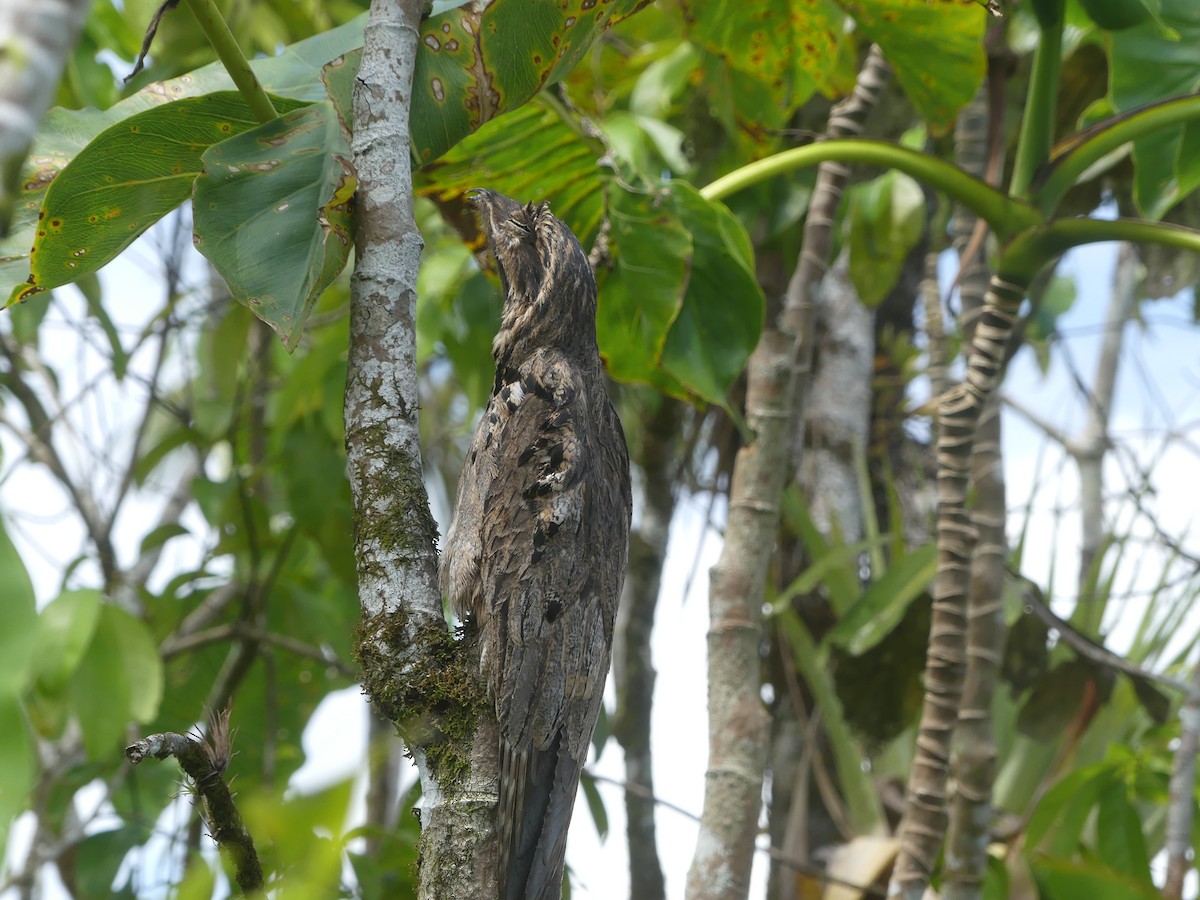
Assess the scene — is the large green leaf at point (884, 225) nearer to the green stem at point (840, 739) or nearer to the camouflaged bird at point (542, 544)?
the green stem at point (840, 739)

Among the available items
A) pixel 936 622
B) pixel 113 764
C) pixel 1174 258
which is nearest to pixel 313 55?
pixel 936 622

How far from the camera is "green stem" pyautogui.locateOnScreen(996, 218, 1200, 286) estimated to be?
232cm

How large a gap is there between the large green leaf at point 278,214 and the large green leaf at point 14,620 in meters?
0.48

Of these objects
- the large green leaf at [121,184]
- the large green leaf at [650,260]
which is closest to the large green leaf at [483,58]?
the large green leaf at [121,184]

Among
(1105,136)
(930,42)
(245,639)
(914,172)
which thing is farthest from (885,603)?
(245,639)

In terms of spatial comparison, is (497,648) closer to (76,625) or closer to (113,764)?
(76,625)

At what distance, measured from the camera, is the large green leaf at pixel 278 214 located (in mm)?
1596

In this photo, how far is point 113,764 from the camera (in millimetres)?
4250

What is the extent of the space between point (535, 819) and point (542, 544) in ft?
1.41

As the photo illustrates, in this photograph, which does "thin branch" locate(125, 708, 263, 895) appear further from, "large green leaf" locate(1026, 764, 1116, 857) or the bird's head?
"large green leaf" locate(1026, 764, 1116, 857)

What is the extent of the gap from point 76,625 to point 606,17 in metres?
1.93

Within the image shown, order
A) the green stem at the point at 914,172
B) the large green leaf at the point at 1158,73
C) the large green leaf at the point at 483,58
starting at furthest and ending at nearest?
the large green leaf at the point at 1158,73
the green stem at the point at 914,172
the large green leaf at the point at 483,58

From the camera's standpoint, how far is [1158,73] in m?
2.73

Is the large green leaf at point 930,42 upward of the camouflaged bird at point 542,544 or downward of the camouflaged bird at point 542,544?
upward
